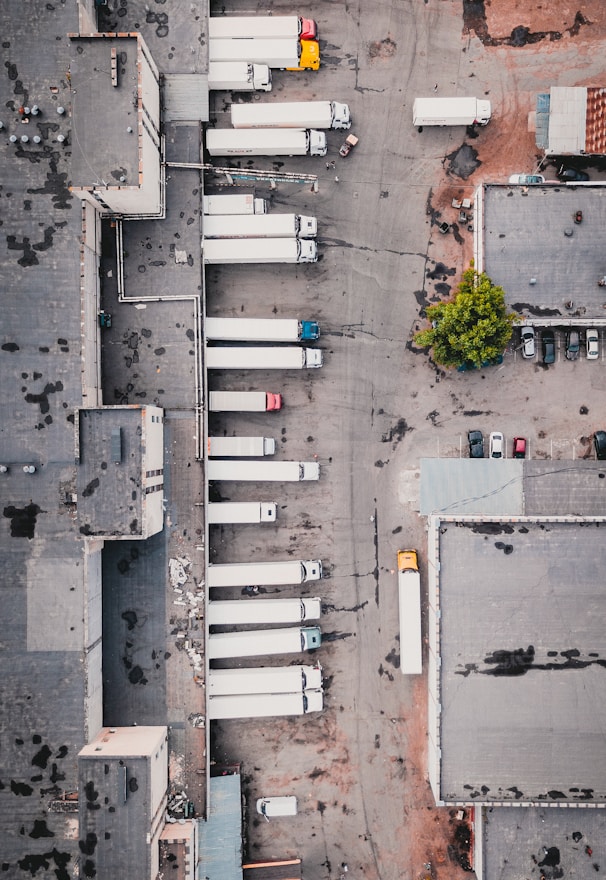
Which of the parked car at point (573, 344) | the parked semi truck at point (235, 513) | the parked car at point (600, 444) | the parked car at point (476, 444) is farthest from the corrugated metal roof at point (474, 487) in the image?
the parked semi truck at point (235, 513)

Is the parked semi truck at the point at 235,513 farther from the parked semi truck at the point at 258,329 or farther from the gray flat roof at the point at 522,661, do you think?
the gray flat roof at the point at 522,661

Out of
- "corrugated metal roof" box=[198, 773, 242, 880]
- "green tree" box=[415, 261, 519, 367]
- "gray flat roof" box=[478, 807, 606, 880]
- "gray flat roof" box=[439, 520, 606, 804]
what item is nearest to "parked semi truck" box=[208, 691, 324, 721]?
"corrugated metal roof" box=[198, 773, 242, 880]

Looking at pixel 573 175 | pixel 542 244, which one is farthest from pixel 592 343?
pixel 573 175

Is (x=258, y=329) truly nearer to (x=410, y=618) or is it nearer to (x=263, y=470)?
(x=263, y=470)

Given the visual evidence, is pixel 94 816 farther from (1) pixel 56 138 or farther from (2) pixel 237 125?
(2) pixel 237 125

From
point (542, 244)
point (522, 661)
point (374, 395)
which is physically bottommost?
point (522, 661)

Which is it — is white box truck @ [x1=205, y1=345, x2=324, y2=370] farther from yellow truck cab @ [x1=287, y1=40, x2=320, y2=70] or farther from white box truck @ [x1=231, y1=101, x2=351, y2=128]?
yellow truck cab @ [x1=287, y1=40, x2=320, y2=70]
